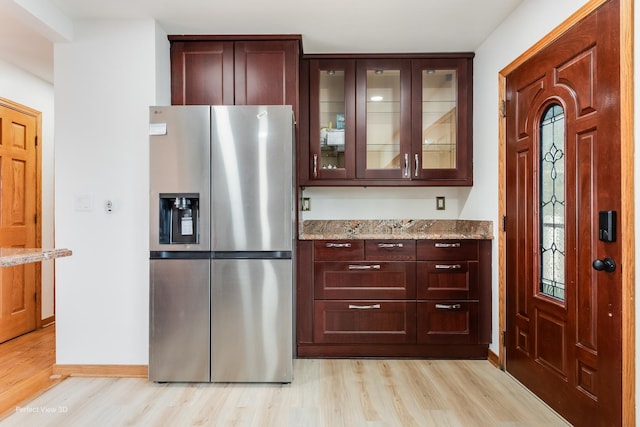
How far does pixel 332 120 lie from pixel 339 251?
3.51ft

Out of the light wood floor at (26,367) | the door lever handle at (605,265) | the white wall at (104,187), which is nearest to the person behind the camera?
the door lever handle at (605,265)

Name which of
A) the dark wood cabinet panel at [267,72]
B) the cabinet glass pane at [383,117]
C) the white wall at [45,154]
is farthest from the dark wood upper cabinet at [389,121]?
the white wall at [45,154]

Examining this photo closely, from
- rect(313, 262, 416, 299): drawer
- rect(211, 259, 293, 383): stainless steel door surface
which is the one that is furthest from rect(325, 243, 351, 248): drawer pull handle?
rect(211, 259, 293, 383): stainless steel door surface

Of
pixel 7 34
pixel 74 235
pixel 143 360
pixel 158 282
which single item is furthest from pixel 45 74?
pixel 143 360

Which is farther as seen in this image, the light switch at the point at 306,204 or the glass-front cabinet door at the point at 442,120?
the light switch at the point at 306,204

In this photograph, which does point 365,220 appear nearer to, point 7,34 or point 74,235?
point 74,235

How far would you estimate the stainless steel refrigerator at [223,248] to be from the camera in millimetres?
2305

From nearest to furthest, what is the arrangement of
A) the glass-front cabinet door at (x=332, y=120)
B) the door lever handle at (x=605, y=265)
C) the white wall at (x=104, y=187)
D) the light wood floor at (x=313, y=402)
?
the door lever handle at (x=605, y=265)
the light wood floor at (x=313, y=402)
the white wall at (x=104, y=187)
the glass-front cabinet door at (x=332, y=120)

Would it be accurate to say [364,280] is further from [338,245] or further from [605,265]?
[605,265]

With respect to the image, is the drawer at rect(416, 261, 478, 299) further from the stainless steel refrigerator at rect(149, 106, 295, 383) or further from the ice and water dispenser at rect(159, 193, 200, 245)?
the ice and water dispenser at rect(159, 193, 200, 245)

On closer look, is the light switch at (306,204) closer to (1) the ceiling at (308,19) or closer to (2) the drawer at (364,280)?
(2) the drawer at (364,280)

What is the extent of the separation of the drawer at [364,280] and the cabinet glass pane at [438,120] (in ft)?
2.93

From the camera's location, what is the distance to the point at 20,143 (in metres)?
3.28

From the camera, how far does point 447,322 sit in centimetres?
276
